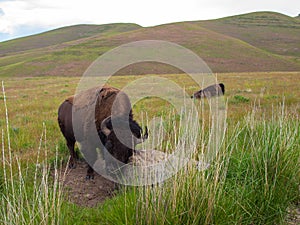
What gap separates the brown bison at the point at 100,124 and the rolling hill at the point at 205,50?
51595mm

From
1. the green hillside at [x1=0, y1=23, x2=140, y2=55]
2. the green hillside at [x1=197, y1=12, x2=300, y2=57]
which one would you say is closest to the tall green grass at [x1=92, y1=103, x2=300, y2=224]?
the green hillside at [x1=197, y1=12, x2=300, y2=57]

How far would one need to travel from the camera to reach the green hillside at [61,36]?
14351 cm

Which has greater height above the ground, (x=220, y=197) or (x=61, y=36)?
(x=61, y=36)

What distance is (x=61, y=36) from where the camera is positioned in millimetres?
166375

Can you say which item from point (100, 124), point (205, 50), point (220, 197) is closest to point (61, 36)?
point (205, 50)

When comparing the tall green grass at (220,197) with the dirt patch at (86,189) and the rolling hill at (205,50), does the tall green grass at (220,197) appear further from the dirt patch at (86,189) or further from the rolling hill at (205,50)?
the rolling hill at (205,50)

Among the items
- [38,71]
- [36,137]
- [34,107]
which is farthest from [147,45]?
[36,137]

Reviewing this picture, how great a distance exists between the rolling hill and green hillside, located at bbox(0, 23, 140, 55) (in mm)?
4689

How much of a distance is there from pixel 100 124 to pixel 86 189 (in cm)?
145

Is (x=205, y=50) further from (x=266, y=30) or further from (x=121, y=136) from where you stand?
(x=121, y=136)

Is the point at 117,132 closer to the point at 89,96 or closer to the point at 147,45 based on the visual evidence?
the point at 89,96

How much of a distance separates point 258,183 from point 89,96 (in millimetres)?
4355

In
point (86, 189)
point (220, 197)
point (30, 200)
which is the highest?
point (30, 200)

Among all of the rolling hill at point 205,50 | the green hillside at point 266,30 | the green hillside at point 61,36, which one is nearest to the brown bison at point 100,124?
the rolling hill at point 205,50
